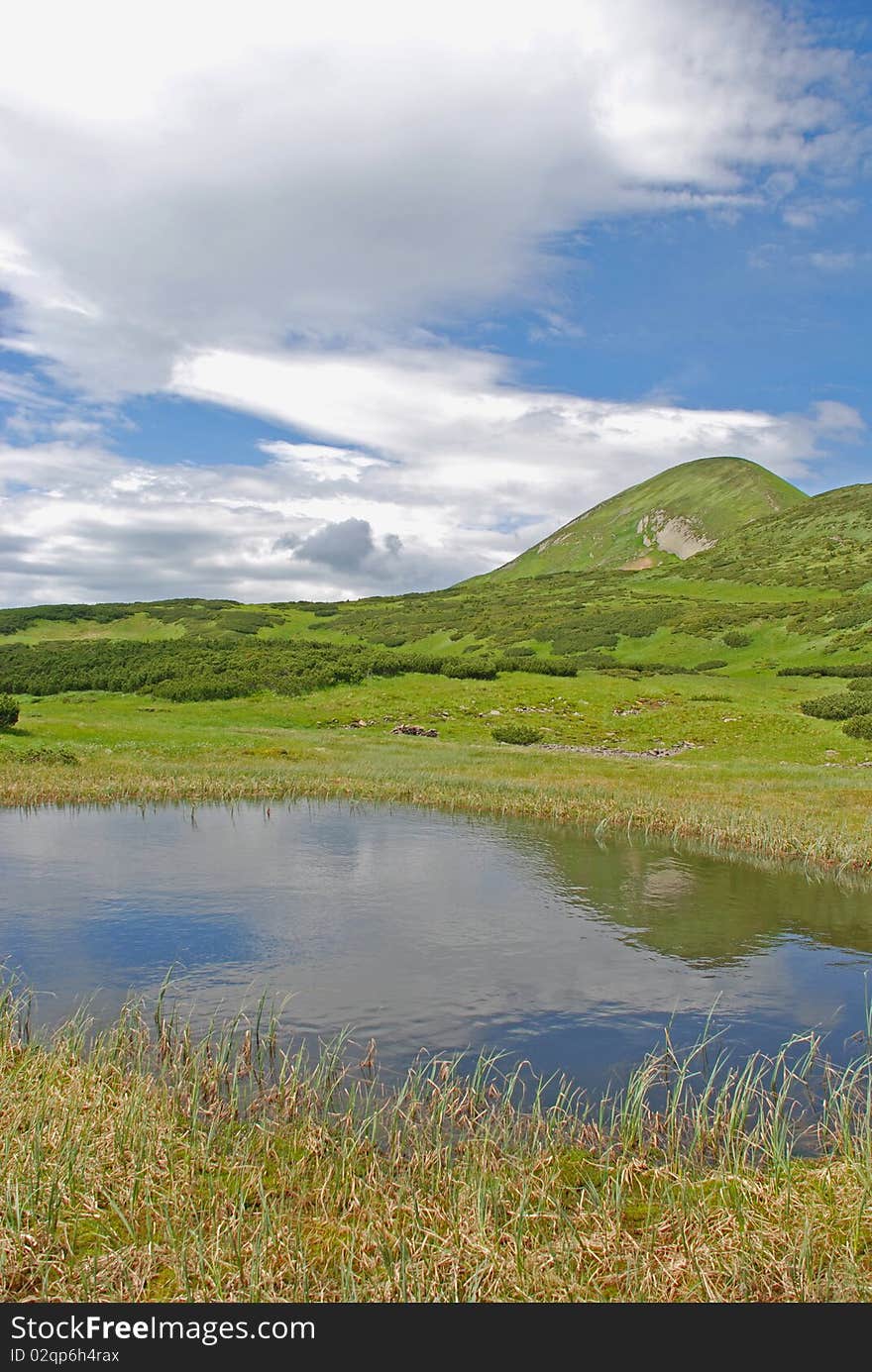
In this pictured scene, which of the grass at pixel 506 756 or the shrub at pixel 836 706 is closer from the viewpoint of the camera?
the grass at pixel 506 756

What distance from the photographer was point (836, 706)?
6169 cm

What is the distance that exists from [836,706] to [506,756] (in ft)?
87.6

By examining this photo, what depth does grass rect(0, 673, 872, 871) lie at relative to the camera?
35.8 meters

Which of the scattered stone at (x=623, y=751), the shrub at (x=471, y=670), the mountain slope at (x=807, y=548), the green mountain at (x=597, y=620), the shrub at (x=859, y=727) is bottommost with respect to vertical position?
the scattered stone at (x=623, y=751)

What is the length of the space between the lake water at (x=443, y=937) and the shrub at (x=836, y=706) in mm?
35839

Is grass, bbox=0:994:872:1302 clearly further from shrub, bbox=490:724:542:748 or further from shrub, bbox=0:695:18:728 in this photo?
shrub, bbox=490:724:542:748

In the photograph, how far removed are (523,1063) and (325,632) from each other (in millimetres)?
107941

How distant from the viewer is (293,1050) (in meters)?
13.5

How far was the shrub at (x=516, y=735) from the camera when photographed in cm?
6011

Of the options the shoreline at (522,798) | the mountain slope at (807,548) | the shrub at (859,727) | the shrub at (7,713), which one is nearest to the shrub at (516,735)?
the shoreline at (522,798)

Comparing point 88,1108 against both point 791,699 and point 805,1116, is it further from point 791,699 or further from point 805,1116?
point 791,699

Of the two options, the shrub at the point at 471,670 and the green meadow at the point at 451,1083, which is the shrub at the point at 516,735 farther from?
the shrub at the point at 471,670

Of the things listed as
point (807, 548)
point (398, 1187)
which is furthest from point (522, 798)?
point (807, 548)

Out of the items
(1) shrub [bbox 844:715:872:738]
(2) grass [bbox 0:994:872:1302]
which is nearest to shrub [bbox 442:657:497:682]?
(1) shrub [bbox 844:715:872:738]
